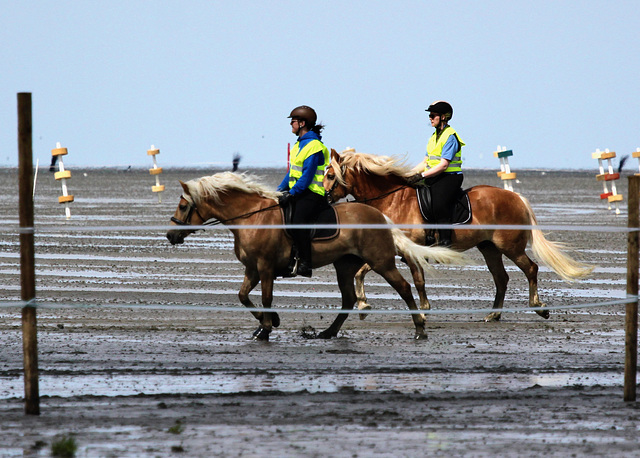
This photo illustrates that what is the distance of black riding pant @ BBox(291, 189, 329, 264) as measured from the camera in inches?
420

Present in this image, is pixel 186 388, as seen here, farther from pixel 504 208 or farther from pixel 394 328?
pixel 504 208

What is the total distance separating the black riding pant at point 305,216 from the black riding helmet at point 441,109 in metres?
2.30

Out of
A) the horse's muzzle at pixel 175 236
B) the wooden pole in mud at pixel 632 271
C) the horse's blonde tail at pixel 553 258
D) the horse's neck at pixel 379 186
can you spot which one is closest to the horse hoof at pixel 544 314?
the horse's blonde tail at pixel 553 258

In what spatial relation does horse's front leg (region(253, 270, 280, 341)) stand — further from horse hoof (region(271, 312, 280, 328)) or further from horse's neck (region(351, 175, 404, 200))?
horse's neck (region(351, 175, 404, 200))

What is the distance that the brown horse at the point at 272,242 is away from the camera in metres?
10.7

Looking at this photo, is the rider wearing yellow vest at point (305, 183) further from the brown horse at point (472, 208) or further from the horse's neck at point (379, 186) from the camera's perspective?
the horse's neck at point (379, 186)

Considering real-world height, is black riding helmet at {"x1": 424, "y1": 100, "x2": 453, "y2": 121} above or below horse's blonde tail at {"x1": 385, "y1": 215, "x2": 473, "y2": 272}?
above

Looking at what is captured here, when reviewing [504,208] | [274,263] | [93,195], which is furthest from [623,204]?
[274,263]

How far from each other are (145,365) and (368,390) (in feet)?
6.74

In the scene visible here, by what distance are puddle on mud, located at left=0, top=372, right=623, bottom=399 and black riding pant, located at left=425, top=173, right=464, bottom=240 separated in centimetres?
393

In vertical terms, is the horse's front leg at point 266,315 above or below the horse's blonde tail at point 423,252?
below

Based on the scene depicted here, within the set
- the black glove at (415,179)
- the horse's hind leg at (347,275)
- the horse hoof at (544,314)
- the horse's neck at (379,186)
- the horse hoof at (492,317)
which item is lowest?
the horse hoof at (492,317)

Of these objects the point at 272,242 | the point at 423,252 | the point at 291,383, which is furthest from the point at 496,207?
the point at 291,383

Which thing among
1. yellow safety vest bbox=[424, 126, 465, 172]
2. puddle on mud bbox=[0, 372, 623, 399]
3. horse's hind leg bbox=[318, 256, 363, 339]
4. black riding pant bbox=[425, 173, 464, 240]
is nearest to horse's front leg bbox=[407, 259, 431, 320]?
black riding pant bbox=[425, 173, 464, 240]
